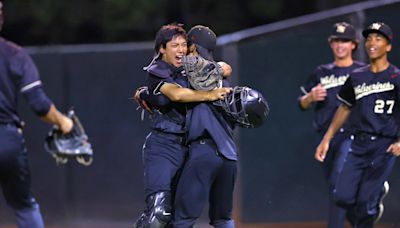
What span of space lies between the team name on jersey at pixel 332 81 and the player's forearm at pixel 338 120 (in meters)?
0.64

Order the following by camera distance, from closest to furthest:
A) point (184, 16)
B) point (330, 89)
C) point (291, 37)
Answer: point (330, 89) → point (291, 37) → point (184, 16)

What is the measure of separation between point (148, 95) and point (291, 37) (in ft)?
11.3

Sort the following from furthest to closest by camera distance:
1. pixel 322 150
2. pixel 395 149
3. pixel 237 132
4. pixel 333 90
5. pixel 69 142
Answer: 1. pixel 237 132
2. pixel 333 90
3. pixel 322 150
4. pixel 395 149
5. pixel 69 142

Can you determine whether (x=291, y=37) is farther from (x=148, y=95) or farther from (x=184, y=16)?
(x=184, y=16)

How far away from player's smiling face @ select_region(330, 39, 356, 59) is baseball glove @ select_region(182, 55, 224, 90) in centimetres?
252

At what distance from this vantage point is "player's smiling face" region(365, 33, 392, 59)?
7520 mm

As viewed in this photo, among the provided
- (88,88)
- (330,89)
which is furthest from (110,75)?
(330,89)

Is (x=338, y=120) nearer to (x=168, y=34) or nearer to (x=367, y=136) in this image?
(x=367, y=136)

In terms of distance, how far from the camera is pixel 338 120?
307 inches

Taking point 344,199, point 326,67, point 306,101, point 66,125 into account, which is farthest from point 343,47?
point 66,125

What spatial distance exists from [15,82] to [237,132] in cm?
367

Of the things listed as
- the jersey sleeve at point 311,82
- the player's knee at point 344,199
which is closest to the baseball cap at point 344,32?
the jersey sleeve at point 311,82

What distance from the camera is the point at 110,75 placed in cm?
1023

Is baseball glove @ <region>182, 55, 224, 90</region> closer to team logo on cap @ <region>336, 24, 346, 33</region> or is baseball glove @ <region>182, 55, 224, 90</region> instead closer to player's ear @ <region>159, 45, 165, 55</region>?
player's ear @ <region>159, 45, 165, 55</region>
